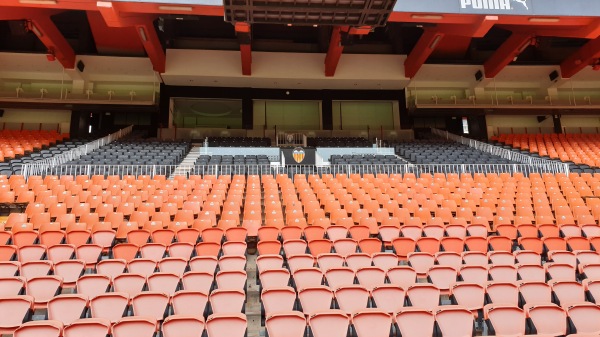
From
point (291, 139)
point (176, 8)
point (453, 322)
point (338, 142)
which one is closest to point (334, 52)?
point (338, 142)

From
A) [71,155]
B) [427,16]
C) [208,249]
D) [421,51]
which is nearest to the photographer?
[208,249]

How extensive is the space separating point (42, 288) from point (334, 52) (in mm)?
16050

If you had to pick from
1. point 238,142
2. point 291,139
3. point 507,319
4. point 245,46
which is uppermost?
point 245,46

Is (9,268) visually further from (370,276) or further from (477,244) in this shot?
(477,244)

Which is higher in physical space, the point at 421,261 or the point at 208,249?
the point at 208,249

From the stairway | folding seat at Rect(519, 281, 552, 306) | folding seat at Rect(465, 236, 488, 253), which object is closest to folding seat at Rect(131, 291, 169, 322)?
folding seat at Rect(519, 281, 552, 306)

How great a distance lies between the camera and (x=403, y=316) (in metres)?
3.69

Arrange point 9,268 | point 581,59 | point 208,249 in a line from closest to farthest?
point 9,268 < point 208,249 < point 581,59

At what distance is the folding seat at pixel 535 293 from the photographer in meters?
4.48

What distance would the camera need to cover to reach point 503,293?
4.46m

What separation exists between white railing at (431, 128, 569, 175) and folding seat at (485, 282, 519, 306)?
10.6 metres

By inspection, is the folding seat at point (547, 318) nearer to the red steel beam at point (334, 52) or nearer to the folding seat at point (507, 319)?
the folding seat at point (507, 319)

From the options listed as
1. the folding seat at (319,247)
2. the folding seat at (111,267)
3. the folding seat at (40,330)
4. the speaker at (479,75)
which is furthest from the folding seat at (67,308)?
the speaker at (479,75)

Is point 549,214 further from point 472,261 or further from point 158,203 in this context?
point 158,203
